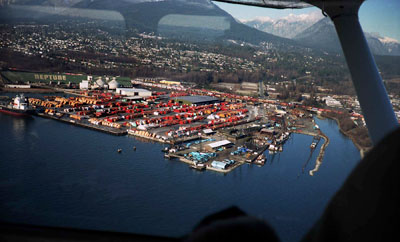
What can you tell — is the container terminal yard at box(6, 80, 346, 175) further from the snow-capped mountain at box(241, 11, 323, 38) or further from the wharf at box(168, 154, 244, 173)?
the snow-capped mountain at box(241, 11, 323, 38)

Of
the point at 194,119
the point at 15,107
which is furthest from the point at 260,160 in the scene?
the point at 15,107

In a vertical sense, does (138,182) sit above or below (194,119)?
below

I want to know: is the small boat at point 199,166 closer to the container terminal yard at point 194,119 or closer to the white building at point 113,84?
the container terminal yard at point 194,119

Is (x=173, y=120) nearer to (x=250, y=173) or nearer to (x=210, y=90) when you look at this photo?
(x=210, y=90)

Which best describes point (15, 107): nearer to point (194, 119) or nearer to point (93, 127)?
point (93, 127)

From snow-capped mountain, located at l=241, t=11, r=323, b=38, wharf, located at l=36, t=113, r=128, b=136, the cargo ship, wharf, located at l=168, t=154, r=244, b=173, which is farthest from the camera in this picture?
wharf, located at l=36, t=113, r=128, b=136

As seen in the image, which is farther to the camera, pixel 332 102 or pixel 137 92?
pixel 137 92

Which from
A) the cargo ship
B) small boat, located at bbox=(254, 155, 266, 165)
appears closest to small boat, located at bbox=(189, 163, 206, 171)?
small boat, located at bbox=(254, 155, 266, 165)
